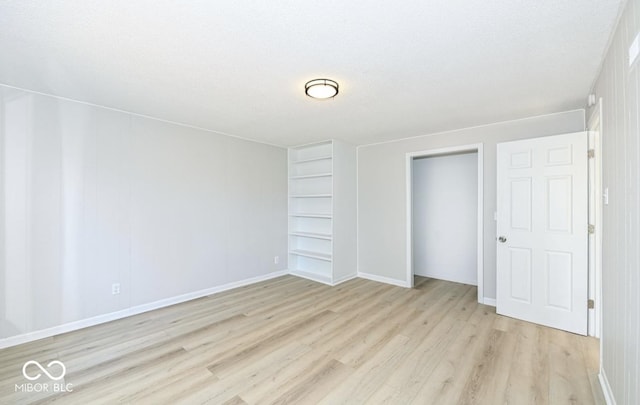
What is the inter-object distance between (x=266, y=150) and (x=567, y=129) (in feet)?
13.6

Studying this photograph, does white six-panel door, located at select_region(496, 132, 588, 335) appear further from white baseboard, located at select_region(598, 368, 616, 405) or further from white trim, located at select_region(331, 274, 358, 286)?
white trim, located at select_region(331, 274, 358, 286)

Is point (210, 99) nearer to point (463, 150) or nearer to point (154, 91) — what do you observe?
point (154, 91)

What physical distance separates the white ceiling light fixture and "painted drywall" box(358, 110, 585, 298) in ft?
7.53

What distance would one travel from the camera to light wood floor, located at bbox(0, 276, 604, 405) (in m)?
1.88

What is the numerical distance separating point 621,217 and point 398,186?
298 cm

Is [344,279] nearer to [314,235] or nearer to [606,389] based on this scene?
[314,235]

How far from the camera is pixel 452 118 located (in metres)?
3.32

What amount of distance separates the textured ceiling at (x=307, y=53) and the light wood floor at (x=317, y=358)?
7.82 feet

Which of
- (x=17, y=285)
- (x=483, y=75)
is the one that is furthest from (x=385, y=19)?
(x=17, y=285)

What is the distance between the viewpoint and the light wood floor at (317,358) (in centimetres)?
188

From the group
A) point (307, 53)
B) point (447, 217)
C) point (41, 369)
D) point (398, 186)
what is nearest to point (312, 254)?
point (398, 186)

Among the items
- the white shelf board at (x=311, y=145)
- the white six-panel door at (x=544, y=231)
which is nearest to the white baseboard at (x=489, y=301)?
the white six-panel door at (x=544, y=231)

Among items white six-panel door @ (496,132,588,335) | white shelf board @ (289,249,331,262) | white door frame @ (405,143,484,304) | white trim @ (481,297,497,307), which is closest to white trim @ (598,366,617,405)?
white six-panel door @ (496,132,588,335)

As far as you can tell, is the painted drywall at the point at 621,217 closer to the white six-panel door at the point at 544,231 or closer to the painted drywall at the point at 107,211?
the white six-panel door at the point at 544,231
